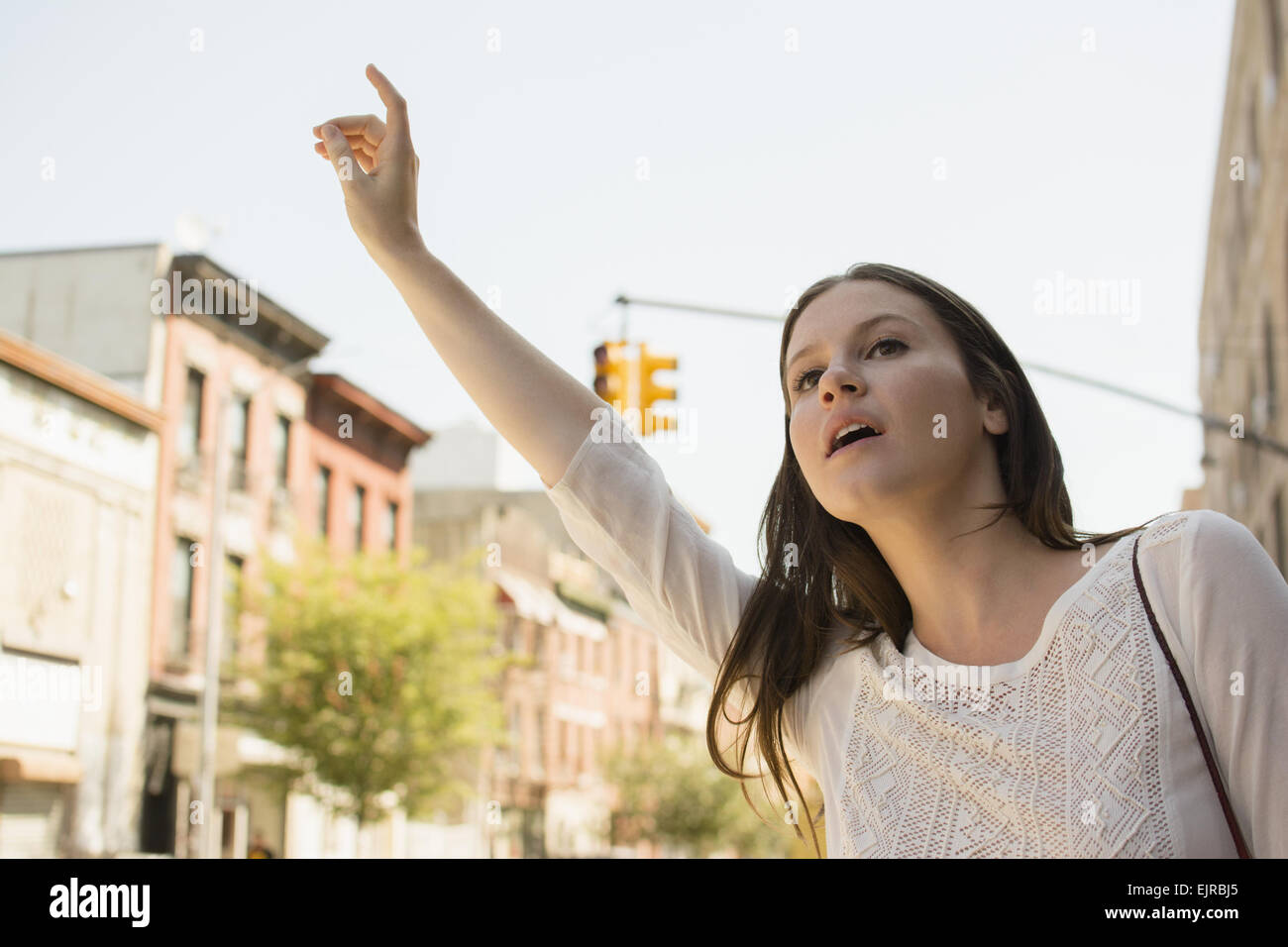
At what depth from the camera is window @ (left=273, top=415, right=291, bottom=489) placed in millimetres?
33844

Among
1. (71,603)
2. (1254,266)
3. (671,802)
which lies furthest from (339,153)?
(671,802)

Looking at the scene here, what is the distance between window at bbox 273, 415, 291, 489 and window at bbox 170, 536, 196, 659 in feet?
14.4

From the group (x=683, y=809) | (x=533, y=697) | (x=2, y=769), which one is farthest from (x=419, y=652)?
(x=683, y=809)

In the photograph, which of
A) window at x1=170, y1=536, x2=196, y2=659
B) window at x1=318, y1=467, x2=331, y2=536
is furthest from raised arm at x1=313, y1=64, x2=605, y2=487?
window at x1=318, y1=467, x2=331, y2=536

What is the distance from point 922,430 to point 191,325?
101 feet

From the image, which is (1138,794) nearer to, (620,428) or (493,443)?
(620,428)

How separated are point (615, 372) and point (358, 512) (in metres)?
27.8

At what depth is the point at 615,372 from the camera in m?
11.4

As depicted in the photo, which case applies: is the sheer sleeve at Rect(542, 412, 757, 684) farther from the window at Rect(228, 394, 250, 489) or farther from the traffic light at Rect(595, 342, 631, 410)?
the window at Rect(228, 394, 250, 489)

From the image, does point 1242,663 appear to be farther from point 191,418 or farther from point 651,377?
point 191,418

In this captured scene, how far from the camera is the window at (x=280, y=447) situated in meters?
33.8

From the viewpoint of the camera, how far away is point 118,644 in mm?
26922

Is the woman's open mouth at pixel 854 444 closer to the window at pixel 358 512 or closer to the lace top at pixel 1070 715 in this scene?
the lace top at pixel 1070 715
